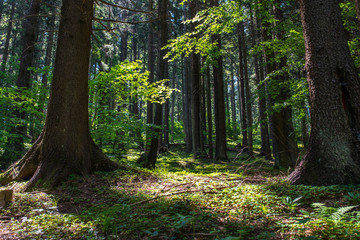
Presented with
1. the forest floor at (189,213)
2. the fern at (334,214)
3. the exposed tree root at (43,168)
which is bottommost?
the forest floor at (189,213)

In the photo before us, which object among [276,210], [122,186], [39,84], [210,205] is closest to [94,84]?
[39,84]

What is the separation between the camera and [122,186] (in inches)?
186

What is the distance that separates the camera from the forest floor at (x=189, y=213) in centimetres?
231

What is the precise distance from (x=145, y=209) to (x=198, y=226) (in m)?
1.06

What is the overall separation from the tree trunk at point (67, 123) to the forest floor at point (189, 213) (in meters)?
0.62

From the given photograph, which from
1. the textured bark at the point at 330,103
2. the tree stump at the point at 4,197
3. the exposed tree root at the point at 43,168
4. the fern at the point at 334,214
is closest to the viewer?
the fern at the point at 334,214

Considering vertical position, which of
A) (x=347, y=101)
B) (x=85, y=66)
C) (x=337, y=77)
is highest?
(x=85, y=66)

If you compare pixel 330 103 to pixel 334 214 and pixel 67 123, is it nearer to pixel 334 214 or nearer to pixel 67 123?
pixel 334 214

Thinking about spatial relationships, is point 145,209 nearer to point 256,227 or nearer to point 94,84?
point 256,227

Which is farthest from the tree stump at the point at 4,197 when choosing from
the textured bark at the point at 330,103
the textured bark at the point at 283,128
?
the textured bark at the point at 283,128

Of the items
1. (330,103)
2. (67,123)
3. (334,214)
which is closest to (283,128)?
(330,103)

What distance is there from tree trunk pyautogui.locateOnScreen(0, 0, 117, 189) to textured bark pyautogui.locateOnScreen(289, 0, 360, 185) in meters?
4.58

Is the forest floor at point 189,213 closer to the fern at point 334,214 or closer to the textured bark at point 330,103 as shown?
the fern at point 334,214

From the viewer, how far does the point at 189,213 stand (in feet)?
9.87
